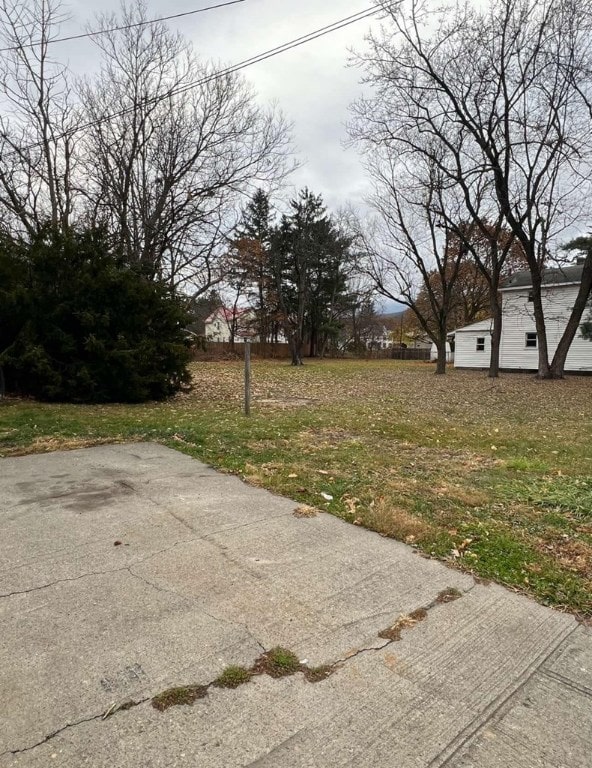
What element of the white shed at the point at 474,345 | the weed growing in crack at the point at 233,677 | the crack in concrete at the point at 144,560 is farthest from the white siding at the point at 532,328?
the weed growing in crack at the point at 233,677

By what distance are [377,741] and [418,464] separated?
3.91 meters

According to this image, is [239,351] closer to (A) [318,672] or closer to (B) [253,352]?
(B) [253,352]

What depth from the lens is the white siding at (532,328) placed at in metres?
24.8

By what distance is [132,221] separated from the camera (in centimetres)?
1714

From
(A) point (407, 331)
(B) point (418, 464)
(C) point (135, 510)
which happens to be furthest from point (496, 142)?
(A) point (407, 331)

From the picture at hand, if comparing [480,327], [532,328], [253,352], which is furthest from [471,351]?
[253,352]

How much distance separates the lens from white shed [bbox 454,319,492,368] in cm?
2905

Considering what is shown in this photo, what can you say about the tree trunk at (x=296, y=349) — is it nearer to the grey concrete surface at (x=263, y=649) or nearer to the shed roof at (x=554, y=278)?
the shed roof at (x=554, y=278)

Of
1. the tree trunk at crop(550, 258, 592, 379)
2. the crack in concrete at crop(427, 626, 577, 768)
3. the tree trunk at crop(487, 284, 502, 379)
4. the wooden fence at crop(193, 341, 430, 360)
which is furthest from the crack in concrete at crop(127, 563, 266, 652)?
the wooden fence at crop(193, 341, 430, 360)

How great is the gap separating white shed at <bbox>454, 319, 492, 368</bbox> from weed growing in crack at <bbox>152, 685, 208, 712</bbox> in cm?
2960

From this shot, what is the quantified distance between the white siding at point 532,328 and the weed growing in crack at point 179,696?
2605cm

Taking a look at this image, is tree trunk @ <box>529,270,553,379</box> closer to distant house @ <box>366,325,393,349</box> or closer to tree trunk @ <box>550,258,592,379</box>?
tree trunk @ <box>550,258,592,379</box>

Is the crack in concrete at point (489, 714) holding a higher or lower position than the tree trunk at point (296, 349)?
lower

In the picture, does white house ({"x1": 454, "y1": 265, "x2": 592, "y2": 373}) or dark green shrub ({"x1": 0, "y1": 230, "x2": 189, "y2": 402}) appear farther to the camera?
Answer: white house ({"x1": 454, "y1": 265, "x2": 592, "y2": 373})
